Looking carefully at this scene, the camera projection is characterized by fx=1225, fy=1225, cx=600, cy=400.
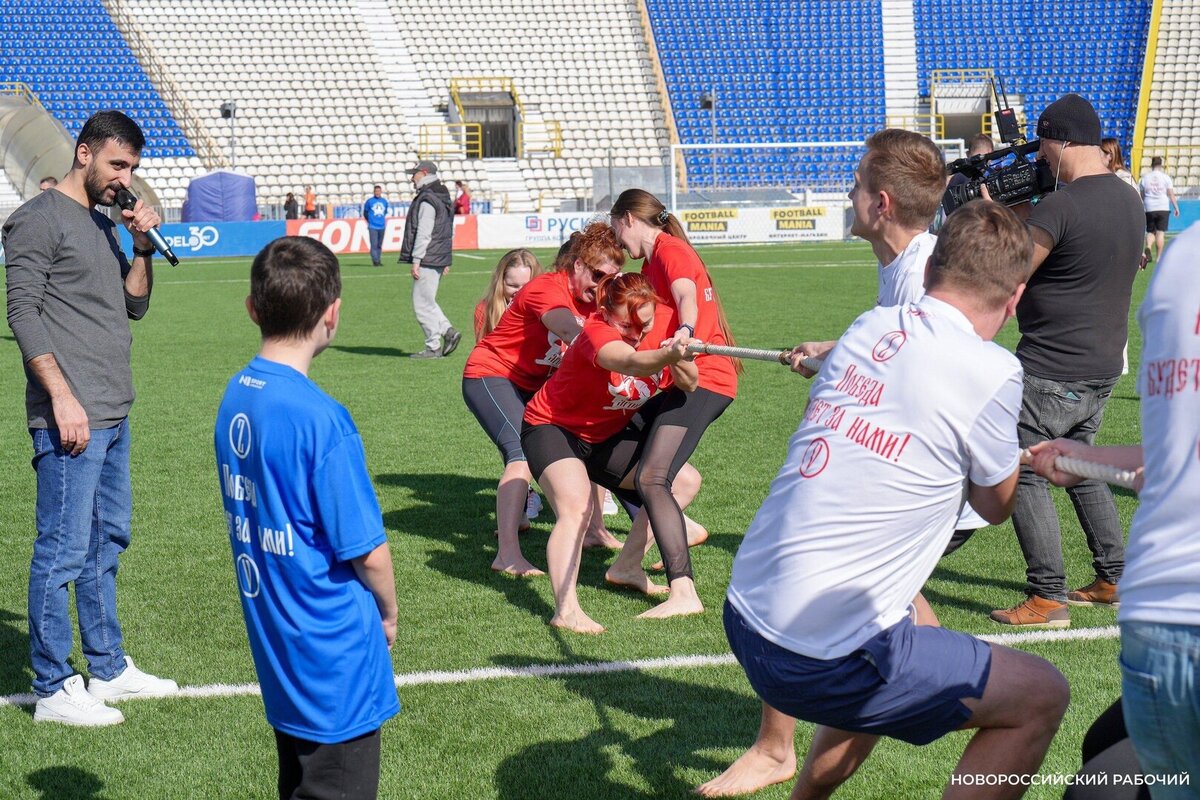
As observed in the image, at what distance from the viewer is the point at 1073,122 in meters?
4.99

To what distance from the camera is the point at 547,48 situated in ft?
135

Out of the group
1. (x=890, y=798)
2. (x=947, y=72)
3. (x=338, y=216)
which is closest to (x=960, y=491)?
(x=890, y=798)

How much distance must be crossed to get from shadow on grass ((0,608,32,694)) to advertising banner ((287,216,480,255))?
1066 inches

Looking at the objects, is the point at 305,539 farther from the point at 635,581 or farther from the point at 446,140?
the point at 446,140

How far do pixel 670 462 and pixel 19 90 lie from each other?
3400cm

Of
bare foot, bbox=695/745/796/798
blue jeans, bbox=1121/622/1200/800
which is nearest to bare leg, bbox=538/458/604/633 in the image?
bare foot, bbox=695/745/796/798

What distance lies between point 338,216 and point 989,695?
1274 inches

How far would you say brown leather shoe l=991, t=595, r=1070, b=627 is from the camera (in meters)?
5.25

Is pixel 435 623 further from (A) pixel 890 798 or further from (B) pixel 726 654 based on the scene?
(A) pixel 890 798

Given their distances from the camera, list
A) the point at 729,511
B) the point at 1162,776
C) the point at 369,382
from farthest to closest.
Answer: the point at 369,382, the point at 729,511, the point at 1162,776

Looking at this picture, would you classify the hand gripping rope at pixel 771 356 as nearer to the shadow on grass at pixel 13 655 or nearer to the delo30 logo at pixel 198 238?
the shadow on grass at pixel 13 655

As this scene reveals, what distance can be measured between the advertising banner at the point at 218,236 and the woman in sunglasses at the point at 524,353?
2605 cm

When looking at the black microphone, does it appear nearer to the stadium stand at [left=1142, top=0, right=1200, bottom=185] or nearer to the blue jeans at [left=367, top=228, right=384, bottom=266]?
the blue jeans at [left=367, top=228, right=384, bottom=266]

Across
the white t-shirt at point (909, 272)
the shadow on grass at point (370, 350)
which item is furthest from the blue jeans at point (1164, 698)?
the shadow on grass at point (370, 350)
